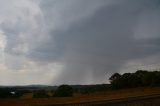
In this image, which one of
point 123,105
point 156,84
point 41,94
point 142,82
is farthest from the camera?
point 142,82

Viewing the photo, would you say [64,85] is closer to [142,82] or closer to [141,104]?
[142,82]

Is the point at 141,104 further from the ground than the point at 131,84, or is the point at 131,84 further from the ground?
the point at 131,84

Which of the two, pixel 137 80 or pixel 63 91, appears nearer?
pixel 63 91

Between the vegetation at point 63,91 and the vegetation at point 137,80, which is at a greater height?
the vegetation at point 137,80

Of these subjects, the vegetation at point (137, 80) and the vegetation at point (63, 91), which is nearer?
the vegetation at point (63, 91)

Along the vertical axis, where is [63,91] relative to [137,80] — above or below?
below

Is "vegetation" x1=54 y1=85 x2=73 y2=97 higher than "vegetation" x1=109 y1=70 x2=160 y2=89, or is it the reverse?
"vegetation" x1=109 y1=70 x2=160 y2=89

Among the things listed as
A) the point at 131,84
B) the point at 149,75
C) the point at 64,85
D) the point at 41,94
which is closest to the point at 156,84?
the point at 149,75

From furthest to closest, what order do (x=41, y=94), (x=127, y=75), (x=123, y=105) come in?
(x=127, y=75) → (x=41, y=94) → (x=123, y=105)

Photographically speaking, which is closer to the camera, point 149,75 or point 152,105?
point 152,105

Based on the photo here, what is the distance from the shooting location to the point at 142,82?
304ft

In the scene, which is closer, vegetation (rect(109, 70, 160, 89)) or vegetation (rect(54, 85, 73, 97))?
vegetation (rect(54, 85, 73, 97))

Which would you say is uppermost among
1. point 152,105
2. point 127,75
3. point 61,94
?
point 127,75

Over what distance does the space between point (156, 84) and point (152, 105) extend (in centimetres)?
5474
